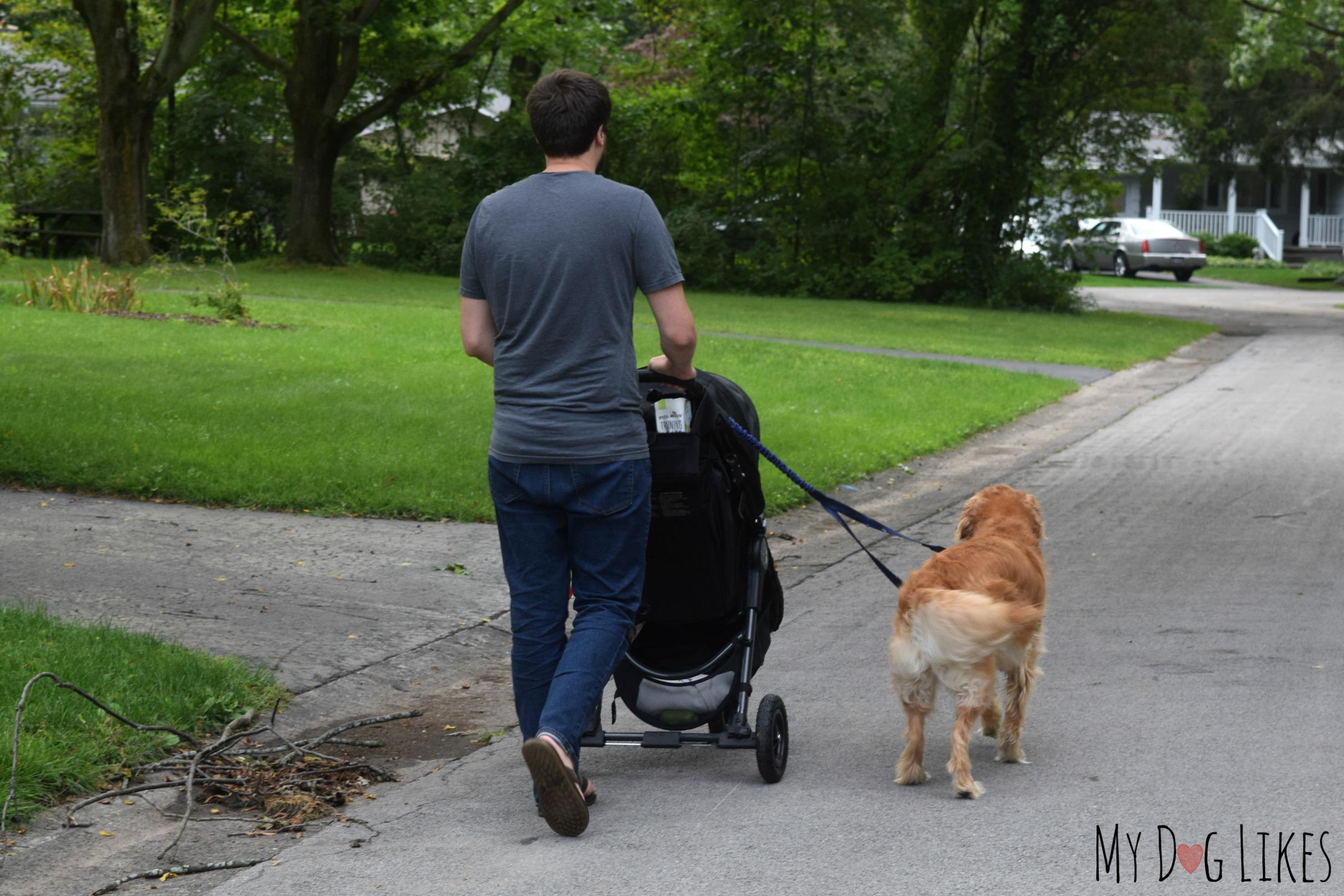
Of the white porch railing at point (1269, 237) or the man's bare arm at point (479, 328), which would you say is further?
the white porch railing at point (1269, 237)

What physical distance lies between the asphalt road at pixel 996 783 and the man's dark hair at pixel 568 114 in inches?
79.0

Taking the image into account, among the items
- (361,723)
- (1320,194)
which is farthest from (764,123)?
(1320,194)

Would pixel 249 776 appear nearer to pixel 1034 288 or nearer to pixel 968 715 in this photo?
pixel 968 715

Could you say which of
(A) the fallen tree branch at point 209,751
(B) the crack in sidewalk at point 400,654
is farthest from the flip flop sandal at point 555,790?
(B) the crack in sidewalk at point 400,654

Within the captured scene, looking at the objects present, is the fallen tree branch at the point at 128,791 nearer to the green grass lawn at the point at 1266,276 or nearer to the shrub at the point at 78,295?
the shrub at the point at 78,295

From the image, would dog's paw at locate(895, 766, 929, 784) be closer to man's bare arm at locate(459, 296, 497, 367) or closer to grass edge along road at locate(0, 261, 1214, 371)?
man's bare arm at locate(459, 296, 497, 367)

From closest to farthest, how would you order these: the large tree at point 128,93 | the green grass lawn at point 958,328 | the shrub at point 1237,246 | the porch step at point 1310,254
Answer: the green grass lawn at point 958,328, the large tree at point 128,93, the porch step at point 1310,254, the shrub at point 1237,246

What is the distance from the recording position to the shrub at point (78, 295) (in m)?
19.7

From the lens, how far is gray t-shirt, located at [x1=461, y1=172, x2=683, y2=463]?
4.14 m

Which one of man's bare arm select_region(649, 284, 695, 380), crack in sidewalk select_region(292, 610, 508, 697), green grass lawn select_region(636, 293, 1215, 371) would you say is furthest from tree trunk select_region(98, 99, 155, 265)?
man's bare arm select_region(649, 284, 695, 380)

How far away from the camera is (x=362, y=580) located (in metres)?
7.50

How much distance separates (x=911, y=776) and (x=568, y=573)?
1288 mm

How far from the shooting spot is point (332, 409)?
1232 cm


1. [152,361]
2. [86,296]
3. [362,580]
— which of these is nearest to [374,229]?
[86,296]
